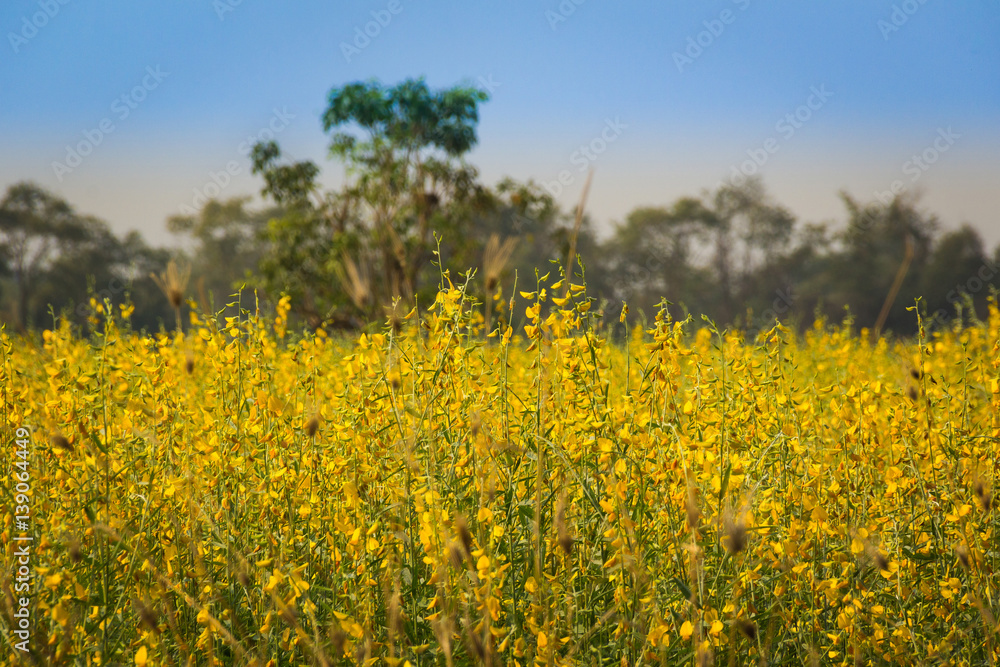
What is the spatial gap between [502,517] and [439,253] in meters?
0.81

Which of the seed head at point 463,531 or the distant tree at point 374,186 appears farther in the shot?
the distant tree at point 374,186

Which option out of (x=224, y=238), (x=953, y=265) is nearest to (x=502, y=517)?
(x=953, y=265)

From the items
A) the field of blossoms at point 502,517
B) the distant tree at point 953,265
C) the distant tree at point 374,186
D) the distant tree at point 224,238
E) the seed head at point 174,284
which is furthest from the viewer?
the distant tree at point 224,238

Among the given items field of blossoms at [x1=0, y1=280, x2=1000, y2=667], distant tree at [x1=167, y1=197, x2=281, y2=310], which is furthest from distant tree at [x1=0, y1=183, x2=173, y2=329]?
field of blossoms at [x1=0, y1=280, x2=1000, y2=667]

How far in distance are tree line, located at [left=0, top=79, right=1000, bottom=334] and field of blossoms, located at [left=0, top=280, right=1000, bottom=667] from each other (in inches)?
11.9

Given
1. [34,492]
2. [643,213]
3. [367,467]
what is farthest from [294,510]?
[643,213]

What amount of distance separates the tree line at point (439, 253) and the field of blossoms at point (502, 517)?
303mm

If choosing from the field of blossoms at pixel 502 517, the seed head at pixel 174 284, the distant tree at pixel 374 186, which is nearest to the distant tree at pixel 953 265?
the distant tree at pixel 374 186

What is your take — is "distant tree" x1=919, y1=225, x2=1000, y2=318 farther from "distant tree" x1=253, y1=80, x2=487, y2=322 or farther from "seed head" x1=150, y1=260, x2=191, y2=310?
"seed head" x1=150, y1=260, x2=191, y2=310

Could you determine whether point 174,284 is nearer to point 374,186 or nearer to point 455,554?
point 455,554

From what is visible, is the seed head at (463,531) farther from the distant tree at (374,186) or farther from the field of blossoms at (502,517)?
the distant tree at (374,186)

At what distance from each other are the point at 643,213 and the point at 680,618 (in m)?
41.9

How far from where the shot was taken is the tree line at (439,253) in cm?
Result: 427

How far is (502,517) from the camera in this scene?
7.02 feet
